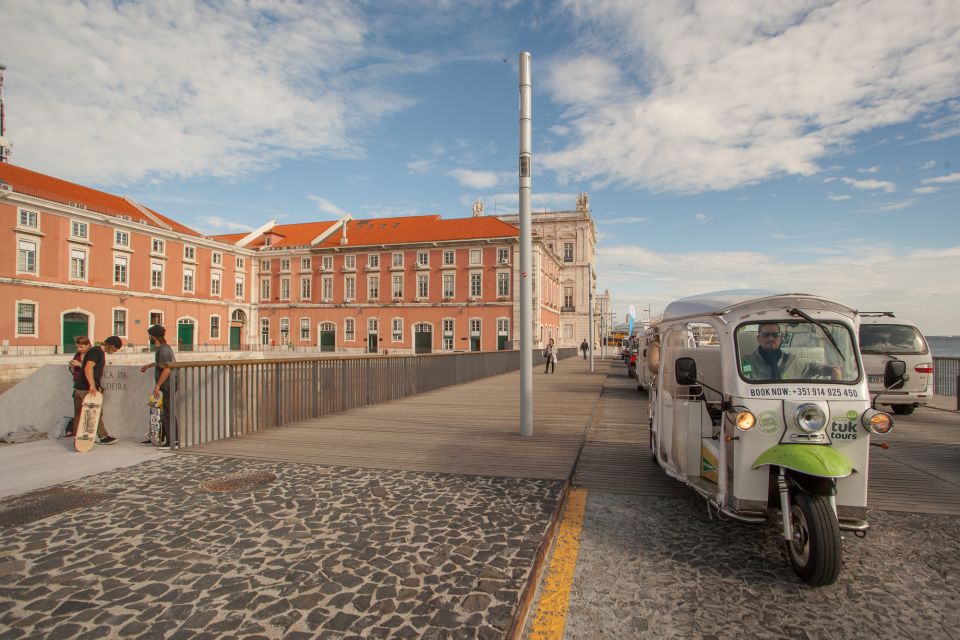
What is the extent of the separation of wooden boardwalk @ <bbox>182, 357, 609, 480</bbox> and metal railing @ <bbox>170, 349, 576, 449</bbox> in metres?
0.29

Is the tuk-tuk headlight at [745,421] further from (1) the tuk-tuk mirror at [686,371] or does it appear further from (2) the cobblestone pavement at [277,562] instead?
(2) the cobblestone pavement at [277,562]

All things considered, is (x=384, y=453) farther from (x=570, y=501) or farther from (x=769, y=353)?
(x=769, y=353)

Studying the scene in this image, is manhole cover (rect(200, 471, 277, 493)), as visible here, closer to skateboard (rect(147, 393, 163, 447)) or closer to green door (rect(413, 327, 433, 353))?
skateboard (rect(147, 393, 163, 447))

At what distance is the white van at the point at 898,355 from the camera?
34.8ft

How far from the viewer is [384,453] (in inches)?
→ 269

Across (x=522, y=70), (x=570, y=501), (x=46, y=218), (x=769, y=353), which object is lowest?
(x=570, y=501)

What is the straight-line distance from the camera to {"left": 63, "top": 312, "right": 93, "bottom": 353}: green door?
41906 millimetres

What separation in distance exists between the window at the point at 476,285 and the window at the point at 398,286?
27.0 ft

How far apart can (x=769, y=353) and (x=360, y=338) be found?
5488 cm

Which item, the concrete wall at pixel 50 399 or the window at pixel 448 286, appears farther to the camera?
the window at pixel 448 286

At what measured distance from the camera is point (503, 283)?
5141 centimetres

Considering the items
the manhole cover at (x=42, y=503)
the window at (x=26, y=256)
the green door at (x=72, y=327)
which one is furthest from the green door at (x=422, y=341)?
the manhole cover at (x=42, y=503)

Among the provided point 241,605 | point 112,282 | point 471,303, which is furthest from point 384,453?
point 112,282

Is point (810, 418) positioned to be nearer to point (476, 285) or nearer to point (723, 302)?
point (723, 302)
